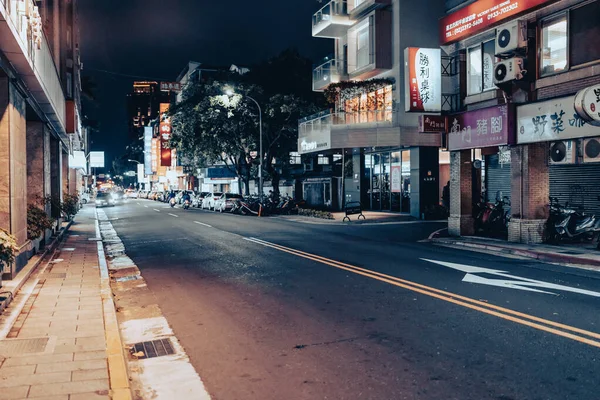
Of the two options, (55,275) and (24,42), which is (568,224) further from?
(24,42)

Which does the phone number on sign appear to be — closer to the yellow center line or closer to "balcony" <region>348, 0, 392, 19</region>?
the yellow center line

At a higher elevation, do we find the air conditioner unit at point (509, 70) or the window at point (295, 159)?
the air conditioner unit at point (509, 70)

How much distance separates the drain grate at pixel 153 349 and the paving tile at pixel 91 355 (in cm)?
50

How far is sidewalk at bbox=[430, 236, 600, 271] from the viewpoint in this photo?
1301cm

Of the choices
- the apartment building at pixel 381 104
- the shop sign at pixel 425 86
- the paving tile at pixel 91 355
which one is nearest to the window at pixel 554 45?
the shop sign at pixel 425 86

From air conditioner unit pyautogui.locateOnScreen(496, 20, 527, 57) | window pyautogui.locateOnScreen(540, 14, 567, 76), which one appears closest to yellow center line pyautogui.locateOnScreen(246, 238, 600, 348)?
air conditioner unit pyautogui.locateOnScreen(496, 20, 527, 57)

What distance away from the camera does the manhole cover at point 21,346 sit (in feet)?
19.7

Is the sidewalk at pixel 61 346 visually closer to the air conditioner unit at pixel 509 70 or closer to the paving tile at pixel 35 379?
the paving tile at pixel 35 379

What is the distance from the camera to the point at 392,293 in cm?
910

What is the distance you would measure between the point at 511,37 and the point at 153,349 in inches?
597

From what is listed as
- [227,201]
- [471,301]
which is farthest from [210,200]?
[471,301]

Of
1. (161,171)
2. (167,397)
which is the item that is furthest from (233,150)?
(161,171)

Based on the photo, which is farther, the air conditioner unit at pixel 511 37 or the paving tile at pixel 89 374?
the air conditioner unit at pixel 511 37

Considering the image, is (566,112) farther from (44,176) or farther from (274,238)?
(44,176)
